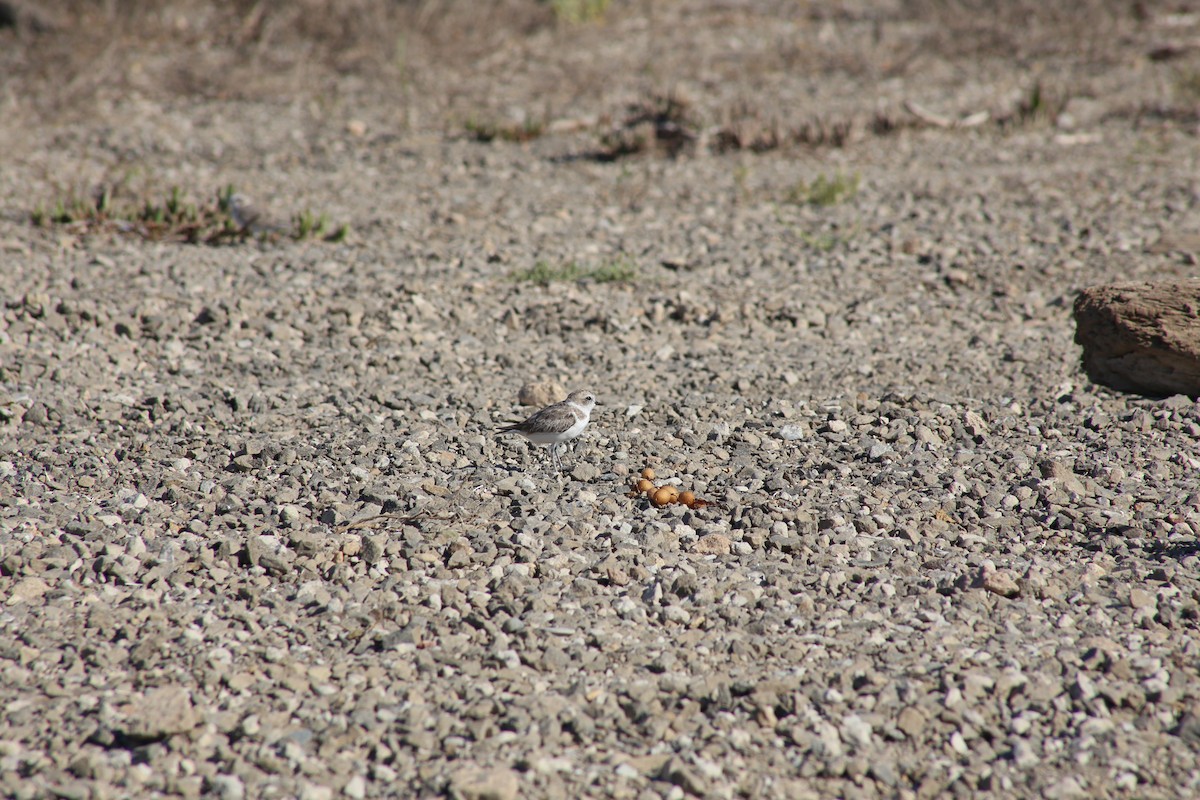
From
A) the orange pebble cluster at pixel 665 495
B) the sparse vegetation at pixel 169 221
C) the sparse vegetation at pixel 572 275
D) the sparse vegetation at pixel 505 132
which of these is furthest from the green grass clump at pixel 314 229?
the orange pebble cluster at pixel 665 495

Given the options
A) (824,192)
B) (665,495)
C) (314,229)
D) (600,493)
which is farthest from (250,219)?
(665,495)

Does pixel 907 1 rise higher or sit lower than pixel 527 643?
higher

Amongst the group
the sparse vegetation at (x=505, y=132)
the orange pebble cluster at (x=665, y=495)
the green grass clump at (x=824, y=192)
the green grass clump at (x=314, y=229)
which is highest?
the sparse vegetation at (x=505, y=132)

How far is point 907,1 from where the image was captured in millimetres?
16062

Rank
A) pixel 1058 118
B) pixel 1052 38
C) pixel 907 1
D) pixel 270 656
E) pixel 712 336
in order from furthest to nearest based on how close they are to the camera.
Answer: pixel 907 1, pixel 1052 38, pixel 1058 118, pixel 712 336, pixel 270 656

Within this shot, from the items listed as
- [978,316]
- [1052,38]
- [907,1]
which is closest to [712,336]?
[978,316]

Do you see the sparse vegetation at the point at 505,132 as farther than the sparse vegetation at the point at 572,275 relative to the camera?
Yes

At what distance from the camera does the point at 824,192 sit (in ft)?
30.8

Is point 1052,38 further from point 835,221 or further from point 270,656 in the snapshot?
point 270,656

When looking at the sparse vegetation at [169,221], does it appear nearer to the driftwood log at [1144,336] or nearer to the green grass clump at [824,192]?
the green grass clump at [824,192]

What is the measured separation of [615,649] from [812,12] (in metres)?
14.4

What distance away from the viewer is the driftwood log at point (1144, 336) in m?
5.62

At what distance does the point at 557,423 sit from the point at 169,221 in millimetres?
4883

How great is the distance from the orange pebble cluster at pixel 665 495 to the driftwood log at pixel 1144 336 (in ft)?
8.66
